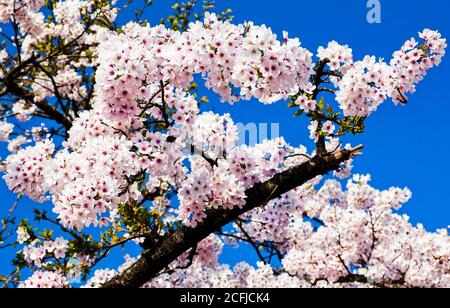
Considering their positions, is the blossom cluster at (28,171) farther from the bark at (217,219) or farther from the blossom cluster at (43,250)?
the bark at (217,219)

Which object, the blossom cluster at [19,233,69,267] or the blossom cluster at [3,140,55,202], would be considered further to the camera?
the blossom cluster at [19,233,69,267]

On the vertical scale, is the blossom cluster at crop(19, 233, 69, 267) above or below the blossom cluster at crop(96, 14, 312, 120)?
below

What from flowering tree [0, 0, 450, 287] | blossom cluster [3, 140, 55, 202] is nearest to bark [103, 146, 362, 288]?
flowering tree [0, 0, 450, 287]

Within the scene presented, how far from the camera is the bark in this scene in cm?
545

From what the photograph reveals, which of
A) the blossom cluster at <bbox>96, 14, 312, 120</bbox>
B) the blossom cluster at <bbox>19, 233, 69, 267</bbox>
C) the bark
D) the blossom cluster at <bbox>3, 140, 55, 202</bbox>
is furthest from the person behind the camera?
the blossom cluster at <bbox>19, 233, 69, 267</bbox>

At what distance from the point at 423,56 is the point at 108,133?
3778 millimetres

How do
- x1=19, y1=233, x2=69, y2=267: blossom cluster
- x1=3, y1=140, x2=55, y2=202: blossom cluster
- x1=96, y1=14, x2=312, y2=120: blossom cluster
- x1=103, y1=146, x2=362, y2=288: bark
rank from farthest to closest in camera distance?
x1=19, y1=233, x2=69, y2=267: blossom cluster → x1=103, y1=146, x2=362, y2=288: bark → x1=3, y1=140, x2=55, y2=202: blossom cluster → x1=96, y1=14, x2=312, y2=120: blossom cluster

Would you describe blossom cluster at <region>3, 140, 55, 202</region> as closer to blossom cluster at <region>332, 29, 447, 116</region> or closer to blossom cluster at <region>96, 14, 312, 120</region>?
blossom cluster at <region>96, 14, 312, 120</region>

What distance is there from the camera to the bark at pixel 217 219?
5.45 meters

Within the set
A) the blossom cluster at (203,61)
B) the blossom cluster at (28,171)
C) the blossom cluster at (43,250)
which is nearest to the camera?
the blossom cluster at (203,61)

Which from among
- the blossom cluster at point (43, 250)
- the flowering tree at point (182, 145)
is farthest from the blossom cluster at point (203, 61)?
the blossom cluster at point (43, 250)

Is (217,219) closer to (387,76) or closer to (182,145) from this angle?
(182,145)

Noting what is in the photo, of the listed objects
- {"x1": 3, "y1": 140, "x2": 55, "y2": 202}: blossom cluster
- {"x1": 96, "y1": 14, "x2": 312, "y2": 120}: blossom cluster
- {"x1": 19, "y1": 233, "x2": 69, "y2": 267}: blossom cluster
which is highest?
{"x1": 96, "y1": 14, "x2": 312, "y2": 120}: blossom cluster

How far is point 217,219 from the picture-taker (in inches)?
214
